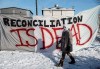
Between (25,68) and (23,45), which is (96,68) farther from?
(23,45)

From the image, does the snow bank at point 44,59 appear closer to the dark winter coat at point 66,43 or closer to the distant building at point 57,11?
the dark winter coat at point 66,43

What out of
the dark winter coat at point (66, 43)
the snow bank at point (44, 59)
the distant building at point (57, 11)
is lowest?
the snow bank at point (44, 59)

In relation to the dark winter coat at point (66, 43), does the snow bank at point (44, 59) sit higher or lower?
lower

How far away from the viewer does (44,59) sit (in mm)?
11609

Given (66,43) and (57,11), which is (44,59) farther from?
(57,11)

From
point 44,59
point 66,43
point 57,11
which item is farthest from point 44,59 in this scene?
point 57,11

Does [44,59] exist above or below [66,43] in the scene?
below

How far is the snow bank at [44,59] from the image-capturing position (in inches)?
407

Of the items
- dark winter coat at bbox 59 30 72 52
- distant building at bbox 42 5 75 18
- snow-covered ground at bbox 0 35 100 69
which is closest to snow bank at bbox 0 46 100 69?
snow-covered ground at bbox 0 35 100 69

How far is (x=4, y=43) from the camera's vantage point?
44.9 ft

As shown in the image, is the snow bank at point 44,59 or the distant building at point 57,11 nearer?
the snow bank at point 44,59

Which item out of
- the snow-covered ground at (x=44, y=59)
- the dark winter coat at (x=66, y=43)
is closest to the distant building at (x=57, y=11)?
the snow-covered ground at (x=44, y=59)

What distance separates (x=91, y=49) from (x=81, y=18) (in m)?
1.69

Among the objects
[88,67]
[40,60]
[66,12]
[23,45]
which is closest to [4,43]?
[23,45]
